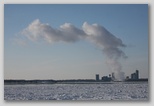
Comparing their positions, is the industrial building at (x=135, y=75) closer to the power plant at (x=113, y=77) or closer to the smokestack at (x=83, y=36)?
the power plant at (x=113, y=77)

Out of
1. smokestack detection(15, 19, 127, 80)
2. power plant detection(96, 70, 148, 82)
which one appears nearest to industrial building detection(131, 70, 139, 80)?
power plant detection(96, 70, 148, 82)

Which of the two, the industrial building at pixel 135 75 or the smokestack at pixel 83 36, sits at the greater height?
the smokestack at pixel 83 36

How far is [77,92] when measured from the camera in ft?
15.8

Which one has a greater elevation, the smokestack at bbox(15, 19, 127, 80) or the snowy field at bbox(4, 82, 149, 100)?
the smokestack at bbox(15, 19, 127, 80)

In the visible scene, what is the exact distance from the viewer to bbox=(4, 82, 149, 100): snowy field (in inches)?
188

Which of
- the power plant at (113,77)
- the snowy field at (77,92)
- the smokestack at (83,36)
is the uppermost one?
the smokestack at (83,36)

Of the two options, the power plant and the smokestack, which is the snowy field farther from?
the smokestack

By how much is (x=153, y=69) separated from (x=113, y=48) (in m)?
0.52

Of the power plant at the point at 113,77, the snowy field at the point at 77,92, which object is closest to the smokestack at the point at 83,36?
the power plant at the point at 113,77

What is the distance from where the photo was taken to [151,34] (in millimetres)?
4770

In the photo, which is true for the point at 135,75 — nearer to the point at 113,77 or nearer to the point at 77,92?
the point at 113,77

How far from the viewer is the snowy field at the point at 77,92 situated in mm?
4773

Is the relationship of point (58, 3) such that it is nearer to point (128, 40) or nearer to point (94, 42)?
point (94, 42)

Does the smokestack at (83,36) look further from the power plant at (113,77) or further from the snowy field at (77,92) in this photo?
the snowy field at (77,92)
